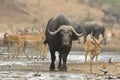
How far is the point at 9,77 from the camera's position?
17.4 m

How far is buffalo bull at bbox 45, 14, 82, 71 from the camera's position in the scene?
64.5 ft

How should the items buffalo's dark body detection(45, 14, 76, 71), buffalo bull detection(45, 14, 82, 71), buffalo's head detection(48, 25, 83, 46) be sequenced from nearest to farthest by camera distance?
buffalo's head detection(48, 25, 83, 46)
buffalo bull detection(45, 14, 82, 71)
buffalo's dark body detection(45, 14, 76, 71)

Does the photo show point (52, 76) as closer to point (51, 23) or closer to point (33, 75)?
point (33, 75)

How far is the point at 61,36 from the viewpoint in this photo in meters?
19.9

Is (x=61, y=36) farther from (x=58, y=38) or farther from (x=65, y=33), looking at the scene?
(x=58, y=38)

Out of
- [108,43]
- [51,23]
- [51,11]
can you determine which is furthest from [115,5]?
[51,23]

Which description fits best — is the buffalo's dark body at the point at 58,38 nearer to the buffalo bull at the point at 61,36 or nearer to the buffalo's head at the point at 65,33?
the buffalo bull at the point at 61,36

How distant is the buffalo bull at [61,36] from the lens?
1967 centimetres

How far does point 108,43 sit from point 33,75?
3236cm

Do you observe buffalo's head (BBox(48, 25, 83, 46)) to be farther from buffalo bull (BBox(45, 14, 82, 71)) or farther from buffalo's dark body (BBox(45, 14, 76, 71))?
buffalo's dark body (BBox(45, 14, 76, 71))

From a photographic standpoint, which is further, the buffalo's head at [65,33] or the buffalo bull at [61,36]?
the buffalo bull at [61,36]

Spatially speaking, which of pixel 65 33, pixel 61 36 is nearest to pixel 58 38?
pixel 61 36

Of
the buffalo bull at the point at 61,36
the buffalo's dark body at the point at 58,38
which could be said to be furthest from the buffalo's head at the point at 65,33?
the buffalo's dark body at the point at 58,38

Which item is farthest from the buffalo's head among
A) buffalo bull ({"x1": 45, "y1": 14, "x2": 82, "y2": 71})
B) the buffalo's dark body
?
the buffalo's dark body
